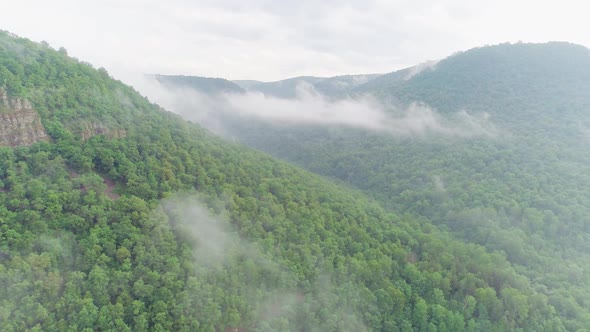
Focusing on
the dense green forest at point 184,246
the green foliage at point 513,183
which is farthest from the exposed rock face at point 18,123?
the green foliage at point 513,183

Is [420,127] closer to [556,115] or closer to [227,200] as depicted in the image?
[556,115]

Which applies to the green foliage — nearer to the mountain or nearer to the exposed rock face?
the mountain

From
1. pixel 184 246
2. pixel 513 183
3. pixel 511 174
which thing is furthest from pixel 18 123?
pixel 511 174

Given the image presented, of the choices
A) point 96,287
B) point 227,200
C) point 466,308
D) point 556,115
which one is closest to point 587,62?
point 556,115

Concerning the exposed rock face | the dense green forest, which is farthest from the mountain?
the exposed rock face

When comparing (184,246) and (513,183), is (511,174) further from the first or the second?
(184,246)

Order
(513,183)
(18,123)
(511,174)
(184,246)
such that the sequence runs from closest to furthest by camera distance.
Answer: (184,246) < (18,123) < (513,183) < (511,174)
